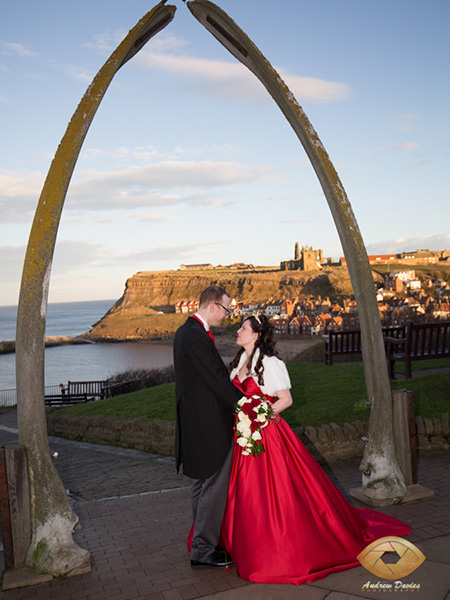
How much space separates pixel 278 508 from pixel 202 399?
1.02 m

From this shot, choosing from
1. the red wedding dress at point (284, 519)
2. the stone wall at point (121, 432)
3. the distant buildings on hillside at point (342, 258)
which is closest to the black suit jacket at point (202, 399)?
the red wedding dress at point (284, 519)

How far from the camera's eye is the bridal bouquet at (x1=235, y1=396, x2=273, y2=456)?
4050 millimetres

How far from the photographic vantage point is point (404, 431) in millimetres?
5633

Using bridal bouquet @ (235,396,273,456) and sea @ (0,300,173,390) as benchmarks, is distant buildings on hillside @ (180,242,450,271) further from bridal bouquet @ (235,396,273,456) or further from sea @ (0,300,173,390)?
bridal bouquet @ (235,396,273,456)

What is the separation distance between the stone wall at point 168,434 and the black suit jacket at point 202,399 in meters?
3.53

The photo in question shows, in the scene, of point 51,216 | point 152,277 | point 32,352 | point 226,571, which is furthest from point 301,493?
point 152,277

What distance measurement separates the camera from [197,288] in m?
172

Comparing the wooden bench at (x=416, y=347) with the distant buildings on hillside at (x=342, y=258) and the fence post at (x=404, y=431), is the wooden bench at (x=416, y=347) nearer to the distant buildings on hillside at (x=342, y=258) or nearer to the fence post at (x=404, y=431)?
the fence post at (x=404, y=431)

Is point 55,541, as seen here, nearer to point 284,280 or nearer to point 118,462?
point 118,462

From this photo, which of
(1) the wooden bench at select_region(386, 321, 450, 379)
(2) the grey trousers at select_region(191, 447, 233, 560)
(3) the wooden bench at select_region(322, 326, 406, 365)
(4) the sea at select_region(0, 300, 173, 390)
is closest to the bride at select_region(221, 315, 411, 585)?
(2) the grey trousers at select_region(191, 447, 233, 560)

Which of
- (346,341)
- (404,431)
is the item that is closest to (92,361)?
(346,341)

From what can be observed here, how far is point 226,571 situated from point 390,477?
7.27ft

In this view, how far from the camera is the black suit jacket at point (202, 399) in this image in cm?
405

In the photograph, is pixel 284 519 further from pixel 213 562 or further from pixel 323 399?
pixel 323 399
